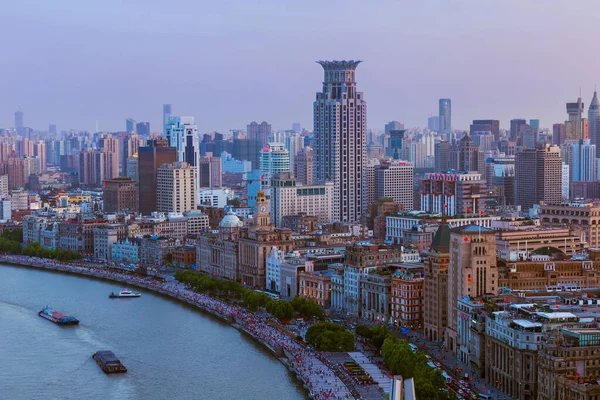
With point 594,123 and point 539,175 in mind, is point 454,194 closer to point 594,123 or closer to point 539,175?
point 539,175

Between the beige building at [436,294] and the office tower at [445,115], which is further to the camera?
the office tower at [445,115]

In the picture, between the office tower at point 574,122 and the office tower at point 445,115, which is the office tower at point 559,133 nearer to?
the office tower at point 574,122

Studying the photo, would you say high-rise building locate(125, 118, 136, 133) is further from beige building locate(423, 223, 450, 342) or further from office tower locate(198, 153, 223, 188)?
beige building locate(423, 223, 450, 342)

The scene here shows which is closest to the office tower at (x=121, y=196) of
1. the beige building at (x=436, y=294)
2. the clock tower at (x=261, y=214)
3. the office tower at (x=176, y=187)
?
the office tower at (x=176, y=187)

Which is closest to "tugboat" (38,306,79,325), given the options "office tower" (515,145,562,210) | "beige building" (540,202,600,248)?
"beige building" (540,202,600,248)

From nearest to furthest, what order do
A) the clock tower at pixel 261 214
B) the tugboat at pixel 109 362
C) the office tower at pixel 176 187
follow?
1. the tugboat at pixel 109 362
2. the clock tower at pixel 261 214
3. the office tower at pixel 176 187

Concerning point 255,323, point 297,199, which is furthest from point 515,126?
point 255,323
